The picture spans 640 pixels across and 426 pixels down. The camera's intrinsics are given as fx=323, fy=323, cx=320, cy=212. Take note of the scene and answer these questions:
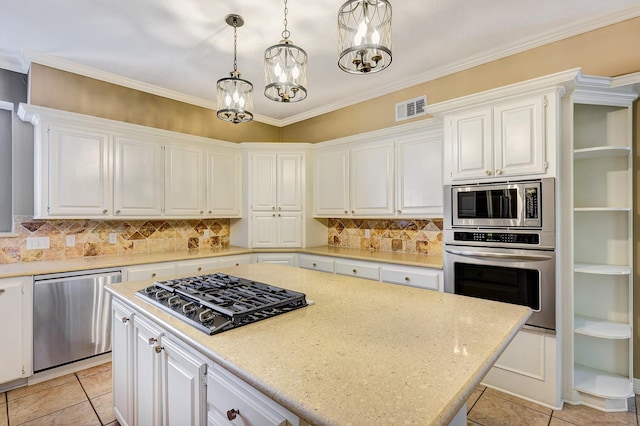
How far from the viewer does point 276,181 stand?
163 inches

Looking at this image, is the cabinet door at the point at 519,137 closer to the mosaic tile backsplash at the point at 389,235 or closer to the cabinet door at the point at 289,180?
the mosaic tile backsplash at the point at 389,235

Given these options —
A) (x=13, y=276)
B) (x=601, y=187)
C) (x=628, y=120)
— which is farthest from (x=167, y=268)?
(x=628, y=120)

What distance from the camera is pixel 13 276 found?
2.43 metres

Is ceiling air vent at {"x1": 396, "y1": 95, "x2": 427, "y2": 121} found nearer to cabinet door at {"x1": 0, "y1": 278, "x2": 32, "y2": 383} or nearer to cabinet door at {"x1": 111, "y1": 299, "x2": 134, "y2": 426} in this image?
cabinet door at {"x1": 111, "y1": 299, "x2": 134, "y2": 426}

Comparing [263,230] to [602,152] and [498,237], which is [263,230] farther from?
[602,152]

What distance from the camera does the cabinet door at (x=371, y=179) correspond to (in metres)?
3.47

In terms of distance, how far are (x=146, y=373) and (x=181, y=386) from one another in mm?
404

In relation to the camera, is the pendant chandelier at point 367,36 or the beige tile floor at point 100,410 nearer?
the pendant chandelier at point 367,36

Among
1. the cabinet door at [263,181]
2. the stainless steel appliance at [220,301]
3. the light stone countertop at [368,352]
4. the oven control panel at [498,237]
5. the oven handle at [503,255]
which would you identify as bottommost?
the light stone countertop at [368,352]

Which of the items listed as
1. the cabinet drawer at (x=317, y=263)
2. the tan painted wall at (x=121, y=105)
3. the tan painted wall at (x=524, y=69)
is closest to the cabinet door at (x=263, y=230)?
the cabinet drawer at (x=317, y=263)

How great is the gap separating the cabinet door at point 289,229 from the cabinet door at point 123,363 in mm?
2298

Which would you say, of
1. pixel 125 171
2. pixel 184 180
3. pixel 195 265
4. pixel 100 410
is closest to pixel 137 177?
pixel 125 171

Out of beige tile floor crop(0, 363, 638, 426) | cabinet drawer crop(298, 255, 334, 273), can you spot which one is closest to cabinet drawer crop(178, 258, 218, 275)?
cabinet drawer crop(298, 255, 334, 273)

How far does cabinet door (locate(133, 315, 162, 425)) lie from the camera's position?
1.48 meters
